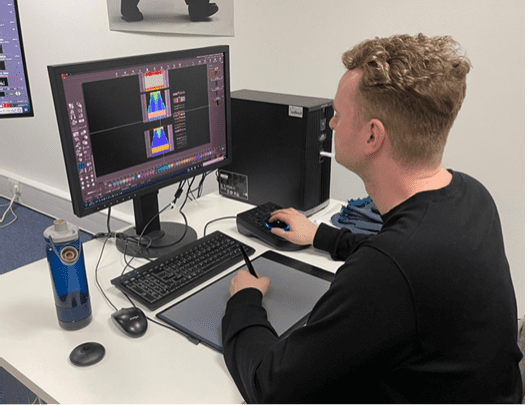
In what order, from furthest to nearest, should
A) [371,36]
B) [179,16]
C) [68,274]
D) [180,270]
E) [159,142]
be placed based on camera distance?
[179,16] < [371,36] < [159,142] < [180,270] < [68,274]

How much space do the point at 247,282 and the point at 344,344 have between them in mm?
392

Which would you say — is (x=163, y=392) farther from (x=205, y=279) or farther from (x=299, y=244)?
(x=299, y=244)

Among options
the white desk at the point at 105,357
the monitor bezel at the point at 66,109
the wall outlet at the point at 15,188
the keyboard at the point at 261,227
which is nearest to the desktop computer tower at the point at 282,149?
the keyboard at the point at 261,227

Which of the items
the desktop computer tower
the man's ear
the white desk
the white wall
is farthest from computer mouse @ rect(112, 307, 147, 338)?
the white wall

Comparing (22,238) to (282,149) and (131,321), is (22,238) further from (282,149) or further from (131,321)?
(131,321)

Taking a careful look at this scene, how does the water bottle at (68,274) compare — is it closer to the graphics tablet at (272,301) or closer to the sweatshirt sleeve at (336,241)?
the graphics tablet at (272,301)

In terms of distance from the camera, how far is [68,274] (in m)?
0.95

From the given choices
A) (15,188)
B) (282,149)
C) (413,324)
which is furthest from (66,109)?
(15,188)

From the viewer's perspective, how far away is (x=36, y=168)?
3.37 meters

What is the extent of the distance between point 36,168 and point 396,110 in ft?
10.4

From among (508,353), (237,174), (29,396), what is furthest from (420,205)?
(29,396)

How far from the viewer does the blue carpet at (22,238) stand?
2.79 meters

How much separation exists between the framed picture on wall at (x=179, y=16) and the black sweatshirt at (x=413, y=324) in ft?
5.57

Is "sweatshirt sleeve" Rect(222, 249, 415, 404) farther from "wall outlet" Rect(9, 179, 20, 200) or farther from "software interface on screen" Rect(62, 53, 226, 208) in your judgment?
Result: "wall outlet" Rect(9, 179, 20, 200)
